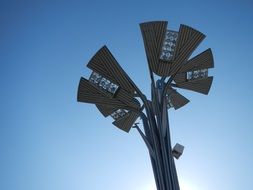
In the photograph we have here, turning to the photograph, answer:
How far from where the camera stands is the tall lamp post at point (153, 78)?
11898 mm

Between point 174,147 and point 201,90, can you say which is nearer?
point 174,147

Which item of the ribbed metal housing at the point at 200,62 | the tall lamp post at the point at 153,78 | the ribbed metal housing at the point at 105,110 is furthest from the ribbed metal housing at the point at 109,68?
the ribbed metal housing at the point at 105,110

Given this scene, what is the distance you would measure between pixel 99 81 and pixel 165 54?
274cm

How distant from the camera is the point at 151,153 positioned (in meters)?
11.8

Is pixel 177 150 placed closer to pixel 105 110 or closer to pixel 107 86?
pixel 107 86

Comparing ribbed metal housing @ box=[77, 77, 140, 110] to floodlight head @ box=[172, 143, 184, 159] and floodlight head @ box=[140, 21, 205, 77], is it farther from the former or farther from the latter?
floodlight head @ box=[172, 143, 184, 159]

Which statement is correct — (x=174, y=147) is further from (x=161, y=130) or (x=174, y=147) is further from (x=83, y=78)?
Answer: (x=83, y=78)

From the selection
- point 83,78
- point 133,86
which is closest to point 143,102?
point 133,86

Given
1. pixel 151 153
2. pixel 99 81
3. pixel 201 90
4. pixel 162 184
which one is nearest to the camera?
pixel 162 184

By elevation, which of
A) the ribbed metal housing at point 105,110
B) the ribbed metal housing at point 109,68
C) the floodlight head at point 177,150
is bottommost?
the floodlight head at point 177,150

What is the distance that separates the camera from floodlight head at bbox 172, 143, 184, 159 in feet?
40.2

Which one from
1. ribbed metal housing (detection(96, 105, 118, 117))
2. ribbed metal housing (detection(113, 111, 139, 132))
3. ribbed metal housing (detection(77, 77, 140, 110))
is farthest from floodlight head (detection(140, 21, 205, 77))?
ribbed metal housing (detection(96, 105, 118, 117))

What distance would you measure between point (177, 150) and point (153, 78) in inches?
114

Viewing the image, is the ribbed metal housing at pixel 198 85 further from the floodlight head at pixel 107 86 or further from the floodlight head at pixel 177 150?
the floodlight head at pixel 177 150
